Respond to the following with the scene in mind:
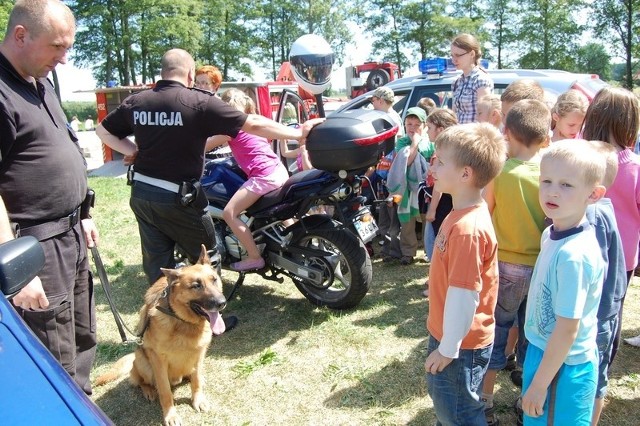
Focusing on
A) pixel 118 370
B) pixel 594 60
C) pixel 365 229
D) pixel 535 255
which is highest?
pixel 594 60

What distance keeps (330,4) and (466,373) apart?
138 ft

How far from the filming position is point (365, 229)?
4062mm

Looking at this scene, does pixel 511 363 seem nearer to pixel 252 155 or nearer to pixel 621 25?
pixel 252 155

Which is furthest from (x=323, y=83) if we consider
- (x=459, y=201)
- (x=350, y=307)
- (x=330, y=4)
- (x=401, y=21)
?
(x=330, y=4)

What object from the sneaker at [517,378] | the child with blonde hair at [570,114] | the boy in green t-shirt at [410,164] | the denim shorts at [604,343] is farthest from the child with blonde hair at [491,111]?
the denim shorts at [604,343]

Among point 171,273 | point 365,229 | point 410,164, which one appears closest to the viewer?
point 171,273

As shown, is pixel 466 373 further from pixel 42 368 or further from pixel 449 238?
pixel 42 368

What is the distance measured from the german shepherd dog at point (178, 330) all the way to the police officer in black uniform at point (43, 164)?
0.46 meters

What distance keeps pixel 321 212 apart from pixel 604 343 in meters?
2.54

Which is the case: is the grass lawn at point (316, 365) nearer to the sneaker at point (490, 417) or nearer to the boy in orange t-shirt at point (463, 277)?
the sneaker at point (490, 417)

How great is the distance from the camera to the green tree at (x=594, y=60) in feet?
105

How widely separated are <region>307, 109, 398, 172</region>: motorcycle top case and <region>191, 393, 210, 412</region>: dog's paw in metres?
1.73

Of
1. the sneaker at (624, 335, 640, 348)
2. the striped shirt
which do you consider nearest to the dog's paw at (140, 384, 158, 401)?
the sneaker at (624, 335, 640, 348)

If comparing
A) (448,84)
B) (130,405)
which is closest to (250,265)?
(130,405)
